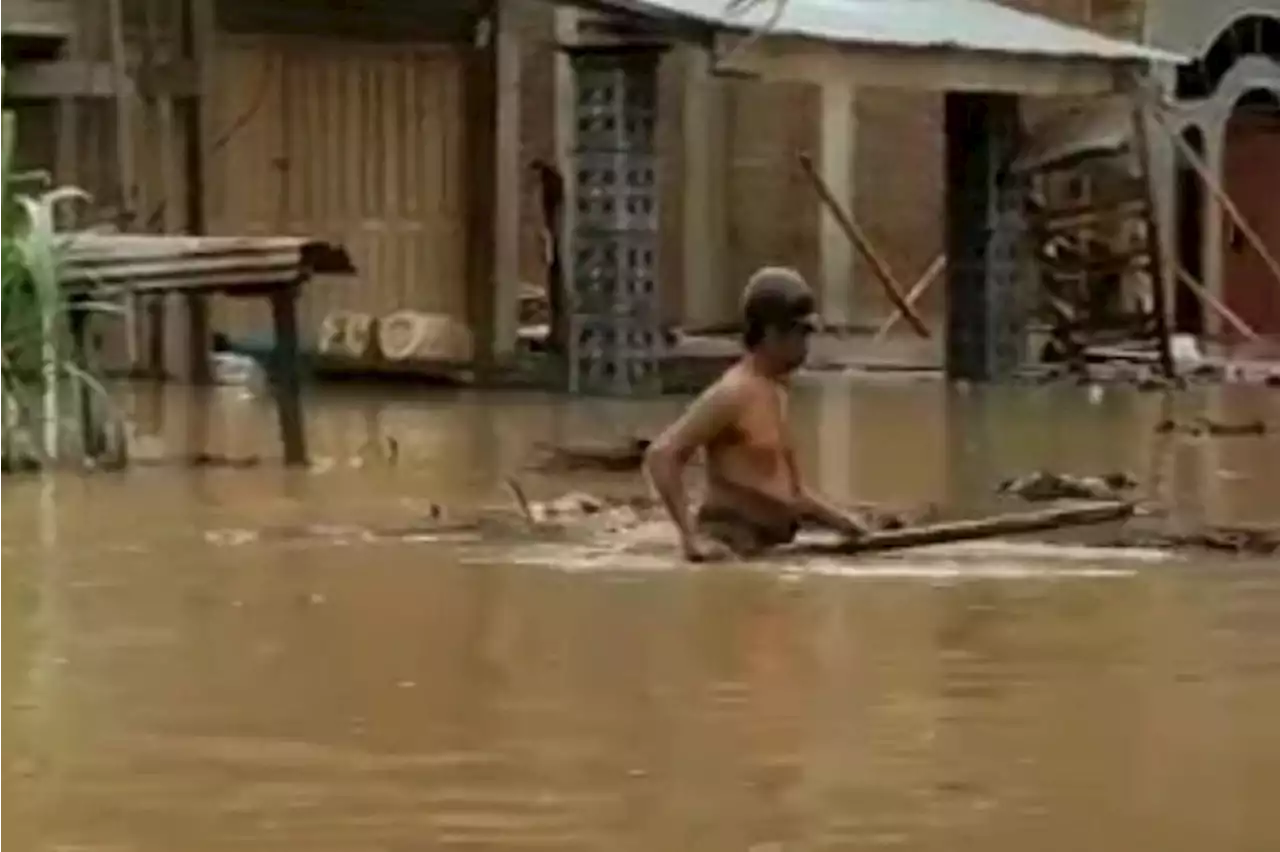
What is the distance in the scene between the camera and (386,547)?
9.48 meters

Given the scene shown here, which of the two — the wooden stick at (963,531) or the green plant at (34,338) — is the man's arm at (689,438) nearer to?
the wooden stick at (963,531)

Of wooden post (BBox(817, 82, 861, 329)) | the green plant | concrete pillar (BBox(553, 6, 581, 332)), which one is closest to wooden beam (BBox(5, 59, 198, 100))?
concrete pillar (BBox(553, 6, 581, 332))

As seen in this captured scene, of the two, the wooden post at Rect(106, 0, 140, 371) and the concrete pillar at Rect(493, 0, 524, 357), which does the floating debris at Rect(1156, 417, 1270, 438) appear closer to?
the wooden post at Rect(106, 0, 140, 371)

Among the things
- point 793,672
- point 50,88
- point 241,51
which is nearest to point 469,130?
point 241,51

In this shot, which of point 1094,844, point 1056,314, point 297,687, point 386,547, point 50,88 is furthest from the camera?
point 1056,314

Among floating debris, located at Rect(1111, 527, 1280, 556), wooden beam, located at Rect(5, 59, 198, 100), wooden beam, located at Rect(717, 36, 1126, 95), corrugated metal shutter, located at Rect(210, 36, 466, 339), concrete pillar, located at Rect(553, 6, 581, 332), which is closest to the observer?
floating debris, located at Rect(1111, 527, 1280, 556)

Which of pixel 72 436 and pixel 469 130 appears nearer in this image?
pixel 72 436

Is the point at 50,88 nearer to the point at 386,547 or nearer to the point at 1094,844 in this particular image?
the point at 386,547

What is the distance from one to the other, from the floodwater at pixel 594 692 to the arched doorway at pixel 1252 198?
18011 mm

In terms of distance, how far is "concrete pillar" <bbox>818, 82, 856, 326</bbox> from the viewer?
28.2 metres

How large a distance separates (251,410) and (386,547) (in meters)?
8.00

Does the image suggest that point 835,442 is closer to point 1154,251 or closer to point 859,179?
point 1154,251

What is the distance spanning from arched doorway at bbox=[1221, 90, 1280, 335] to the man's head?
20.4 m

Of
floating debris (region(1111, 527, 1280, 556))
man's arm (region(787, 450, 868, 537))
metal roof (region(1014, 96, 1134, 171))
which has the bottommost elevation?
floating debris (region(1111, 527, 1280, 556))
